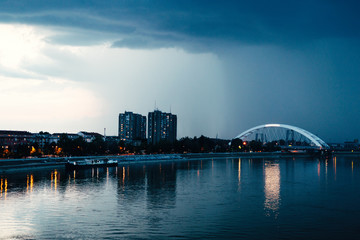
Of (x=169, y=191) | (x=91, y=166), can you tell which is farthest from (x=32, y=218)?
(x=91, y=166)

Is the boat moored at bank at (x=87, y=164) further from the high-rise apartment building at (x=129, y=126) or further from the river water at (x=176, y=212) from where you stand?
the high-rise apartment building at (x=129, y=126)

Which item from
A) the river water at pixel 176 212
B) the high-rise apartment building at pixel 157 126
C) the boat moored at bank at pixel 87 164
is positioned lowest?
the river water at pixel 176 212

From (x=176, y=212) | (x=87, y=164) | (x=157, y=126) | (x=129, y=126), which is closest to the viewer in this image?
(x=176, y=212)

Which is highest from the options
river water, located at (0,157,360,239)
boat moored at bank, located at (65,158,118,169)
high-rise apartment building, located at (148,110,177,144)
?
high-rise apartment building, located at (148,110,177,144)

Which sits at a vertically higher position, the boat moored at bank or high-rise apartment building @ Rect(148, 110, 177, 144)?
high-rise apartment building @ Rect(148, 110, 177, 144)

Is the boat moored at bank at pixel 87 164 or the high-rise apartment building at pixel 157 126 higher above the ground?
the high-rise apartment building at pixel 157 126

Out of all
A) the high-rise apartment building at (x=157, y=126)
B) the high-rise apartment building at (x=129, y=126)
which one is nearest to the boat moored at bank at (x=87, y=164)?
the high-rise apartment building at (x=157, y=126)

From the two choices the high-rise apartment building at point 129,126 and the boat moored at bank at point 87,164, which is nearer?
the boat moored at bank at point 87,164

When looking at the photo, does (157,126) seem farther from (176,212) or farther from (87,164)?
(176,212)

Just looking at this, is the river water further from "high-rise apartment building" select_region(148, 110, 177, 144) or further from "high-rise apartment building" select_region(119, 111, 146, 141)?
"high-rise apartment building" select_region(119, 111, 146, 141)

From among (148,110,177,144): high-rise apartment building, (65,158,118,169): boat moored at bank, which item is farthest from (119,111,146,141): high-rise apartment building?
(65,158,118,169): boat moored at bank

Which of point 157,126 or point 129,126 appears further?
point 129,126

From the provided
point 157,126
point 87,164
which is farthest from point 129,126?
point 87,164

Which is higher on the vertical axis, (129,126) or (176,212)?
(129,126)
